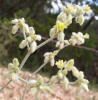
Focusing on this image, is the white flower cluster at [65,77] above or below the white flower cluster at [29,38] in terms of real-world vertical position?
below

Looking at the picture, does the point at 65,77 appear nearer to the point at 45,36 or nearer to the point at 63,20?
the point at 63,20

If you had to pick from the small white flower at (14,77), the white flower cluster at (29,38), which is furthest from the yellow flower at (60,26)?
the small white flower at (14,77)

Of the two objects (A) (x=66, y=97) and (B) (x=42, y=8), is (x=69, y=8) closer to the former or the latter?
(A) (x=66, y=97)

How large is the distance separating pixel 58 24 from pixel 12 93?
72.7 inches

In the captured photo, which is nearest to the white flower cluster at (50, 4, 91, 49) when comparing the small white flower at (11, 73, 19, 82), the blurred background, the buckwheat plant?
the buckwheat plant

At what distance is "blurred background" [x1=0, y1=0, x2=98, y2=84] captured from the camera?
265 centimetres

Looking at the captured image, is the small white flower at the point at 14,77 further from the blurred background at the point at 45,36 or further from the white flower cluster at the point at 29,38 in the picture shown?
the blurred background at the point at 45,36

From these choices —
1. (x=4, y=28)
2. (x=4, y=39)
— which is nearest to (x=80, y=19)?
(x=4, y=28)

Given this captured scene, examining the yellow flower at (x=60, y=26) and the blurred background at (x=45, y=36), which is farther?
the blurred background at (x=45, y=36)

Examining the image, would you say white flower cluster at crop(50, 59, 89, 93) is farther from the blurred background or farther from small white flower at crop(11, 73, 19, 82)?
the blurred background

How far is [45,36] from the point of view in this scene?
11.1ft

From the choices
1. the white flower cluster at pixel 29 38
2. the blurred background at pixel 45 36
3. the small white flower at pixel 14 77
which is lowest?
the small white flower at pixel 14 77

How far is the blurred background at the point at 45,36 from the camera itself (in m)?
2.65

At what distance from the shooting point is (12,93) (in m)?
2.67
